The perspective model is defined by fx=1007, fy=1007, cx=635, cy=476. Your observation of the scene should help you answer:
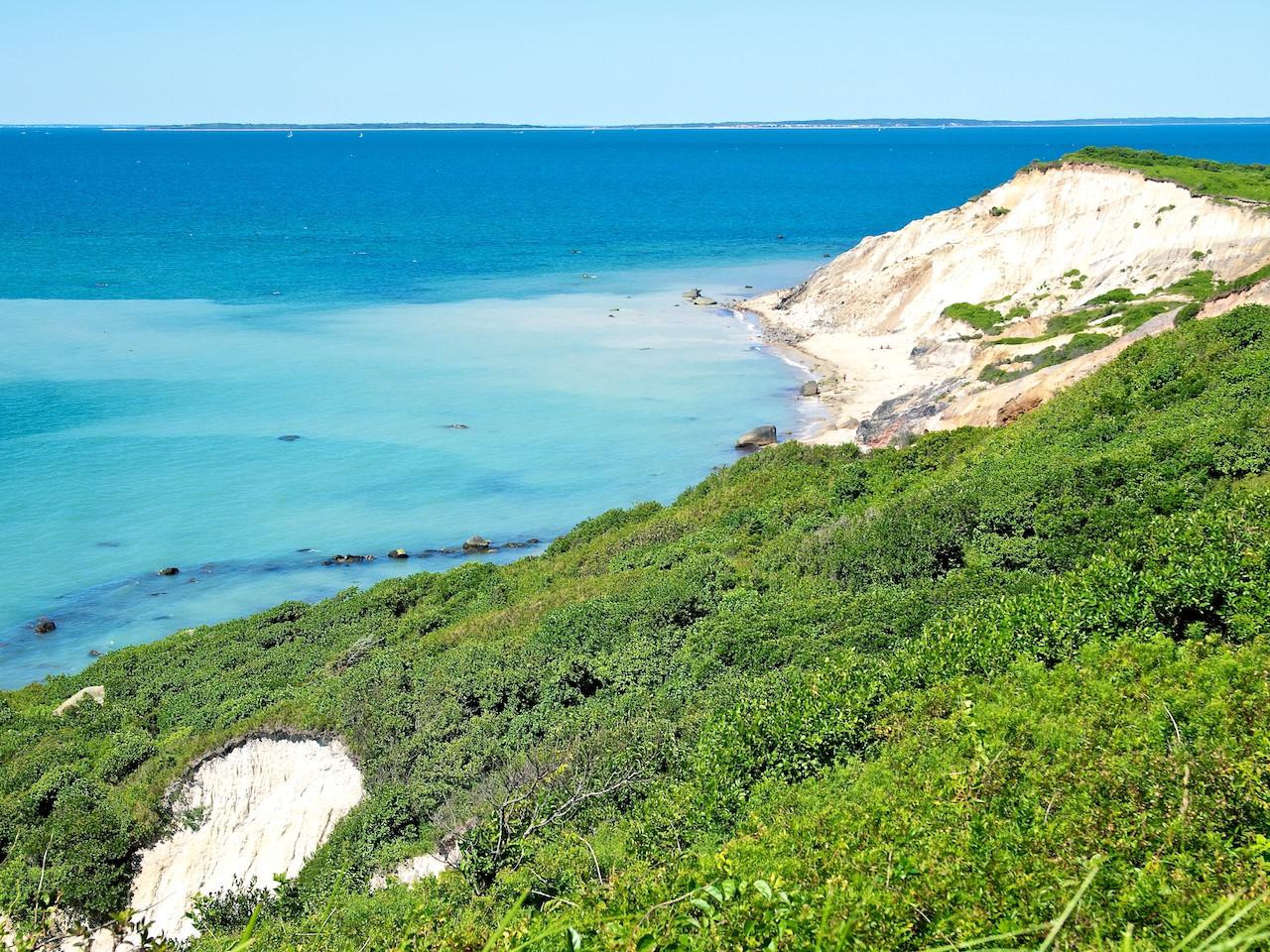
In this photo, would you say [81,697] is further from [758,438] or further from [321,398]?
[321,398]

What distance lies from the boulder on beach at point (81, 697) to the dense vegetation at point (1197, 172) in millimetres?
57199

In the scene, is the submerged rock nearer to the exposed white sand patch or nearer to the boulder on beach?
the boulder on beach

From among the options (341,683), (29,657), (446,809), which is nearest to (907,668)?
(446,809)

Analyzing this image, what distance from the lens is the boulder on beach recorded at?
26.3 meters

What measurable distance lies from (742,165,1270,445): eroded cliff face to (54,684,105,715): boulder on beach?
29.9m

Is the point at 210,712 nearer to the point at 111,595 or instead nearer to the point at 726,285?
the point at 111,595

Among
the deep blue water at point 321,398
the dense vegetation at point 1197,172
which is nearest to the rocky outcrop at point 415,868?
the deep blue water at point 321,398

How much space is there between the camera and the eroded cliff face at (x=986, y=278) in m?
48.8

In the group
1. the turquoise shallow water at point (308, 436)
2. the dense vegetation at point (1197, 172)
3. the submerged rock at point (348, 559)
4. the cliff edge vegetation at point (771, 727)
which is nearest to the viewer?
the cliff edge vegetation at point (771, 727)

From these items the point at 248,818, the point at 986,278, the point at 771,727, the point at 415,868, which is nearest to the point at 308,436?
the point at 248,818

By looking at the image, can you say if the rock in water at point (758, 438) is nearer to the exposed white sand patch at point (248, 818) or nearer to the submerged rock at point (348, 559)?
the submerged rock at point (348, 559)

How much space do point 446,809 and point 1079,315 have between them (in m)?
45.5

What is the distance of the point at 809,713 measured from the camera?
14695 mm

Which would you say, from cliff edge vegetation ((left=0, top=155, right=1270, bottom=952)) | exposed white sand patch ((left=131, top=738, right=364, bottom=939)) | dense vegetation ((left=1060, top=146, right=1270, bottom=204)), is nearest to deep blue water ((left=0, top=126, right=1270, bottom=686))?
cliff edge vegetation ((left=0, top=155, right=1270, bottom=952))
